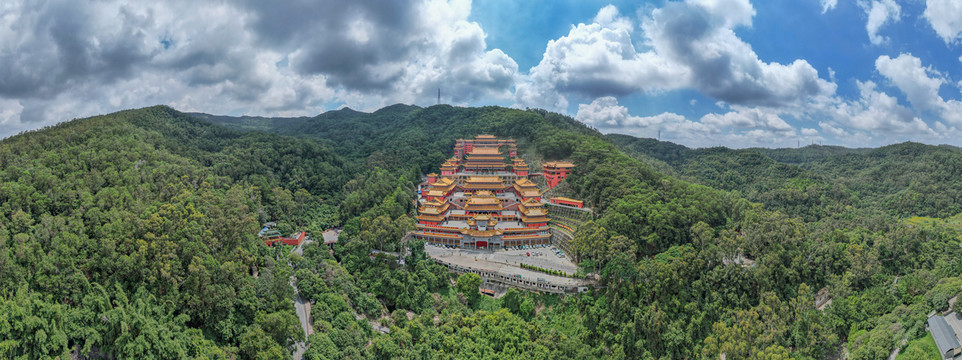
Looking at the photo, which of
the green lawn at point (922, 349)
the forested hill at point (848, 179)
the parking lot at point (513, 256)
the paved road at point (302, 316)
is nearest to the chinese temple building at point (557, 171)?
the parking lot at point (513, 256)

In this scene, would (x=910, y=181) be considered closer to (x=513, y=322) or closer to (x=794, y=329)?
(x=794, y=329)

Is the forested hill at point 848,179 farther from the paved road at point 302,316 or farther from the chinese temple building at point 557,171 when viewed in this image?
the paved road at point 302,316

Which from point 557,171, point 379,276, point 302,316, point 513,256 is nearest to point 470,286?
point 513,256

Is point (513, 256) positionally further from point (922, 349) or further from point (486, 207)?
point (922, 349)

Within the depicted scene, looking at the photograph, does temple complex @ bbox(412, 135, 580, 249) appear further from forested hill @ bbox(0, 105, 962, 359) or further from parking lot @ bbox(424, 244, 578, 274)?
forested hill @ bbox(0, 105, 962, 359)

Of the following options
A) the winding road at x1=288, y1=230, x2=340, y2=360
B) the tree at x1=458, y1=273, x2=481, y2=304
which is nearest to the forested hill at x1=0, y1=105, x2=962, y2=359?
the tree at x1=458, y1=273, x2=481, y2=304

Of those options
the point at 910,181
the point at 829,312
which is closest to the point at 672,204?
the point at 829,312
